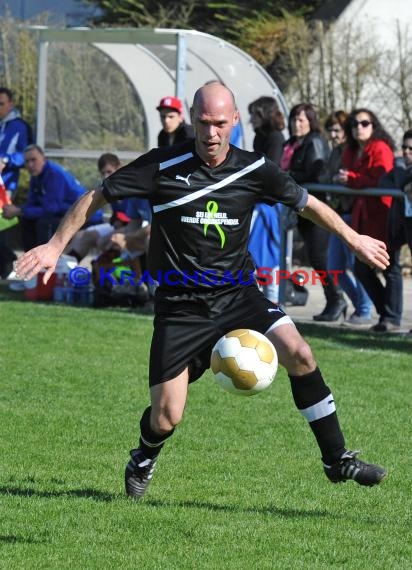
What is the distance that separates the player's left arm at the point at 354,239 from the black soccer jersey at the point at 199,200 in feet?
0.26

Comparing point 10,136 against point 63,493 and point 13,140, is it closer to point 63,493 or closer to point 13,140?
point 13,140

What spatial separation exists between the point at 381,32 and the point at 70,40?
704 centimetres

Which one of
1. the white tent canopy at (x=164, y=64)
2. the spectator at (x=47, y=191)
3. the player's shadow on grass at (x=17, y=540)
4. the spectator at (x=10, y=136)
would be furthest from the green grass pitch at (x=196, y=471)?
the white tent canopy at (x=164, y=64)

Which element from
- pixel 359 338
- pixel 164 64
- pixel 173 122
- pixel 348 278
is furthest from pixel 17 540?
pixel 164 64

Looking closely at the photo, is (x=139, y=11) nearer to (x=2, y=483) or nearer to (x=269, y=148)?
(x=269, y=148)

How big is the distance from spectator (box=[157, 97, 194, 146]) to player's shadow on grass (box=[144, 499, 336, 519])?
760cm

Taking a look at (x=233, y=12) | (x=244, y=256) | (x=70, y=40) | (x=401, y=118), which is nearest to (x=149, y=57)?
(x=70, y=40)

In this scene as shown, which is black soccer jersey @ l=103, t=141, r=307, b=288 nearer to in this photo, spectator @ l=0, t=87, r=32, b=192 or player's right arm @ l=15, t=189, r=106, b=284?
player's right arm @ l=15, t=189, r=106, b=284

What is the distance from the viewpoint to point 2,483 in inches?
279

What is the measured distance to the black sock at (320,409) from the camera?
21.9ft

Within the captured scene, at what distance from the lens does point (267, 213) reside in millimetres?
14023

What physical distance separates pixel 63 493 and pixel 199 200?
66.6 inches

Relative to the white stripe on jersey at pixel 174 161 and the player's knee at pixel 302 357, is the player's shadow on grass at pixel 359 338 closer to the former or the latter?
the player's knee at pixel 302 357

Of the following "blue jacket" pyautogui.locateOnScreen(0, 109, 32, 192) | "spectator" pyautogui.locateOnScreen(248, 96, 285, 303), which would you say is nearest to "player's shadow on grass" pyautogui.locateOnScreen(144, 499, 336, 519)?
"spectator" pyautogui.locateOnScreen(248, 96, 285, 303)
